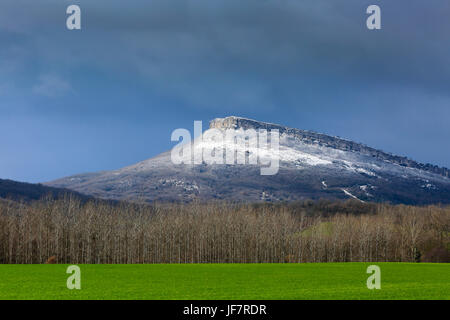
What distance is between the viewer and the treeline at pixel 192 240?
99562 millimetres

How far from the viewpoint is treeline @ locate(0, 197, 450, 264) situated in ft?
327

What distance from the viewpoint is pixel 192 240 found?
113 m

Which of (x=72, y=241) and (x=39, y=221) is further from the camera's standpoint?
(x=39, y=221)

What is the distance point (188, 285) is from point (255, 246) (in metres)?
68.6

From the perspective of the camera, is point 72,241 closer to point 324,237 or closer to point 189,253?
point 189,253

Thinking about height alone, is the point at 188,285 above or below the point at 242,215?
below
